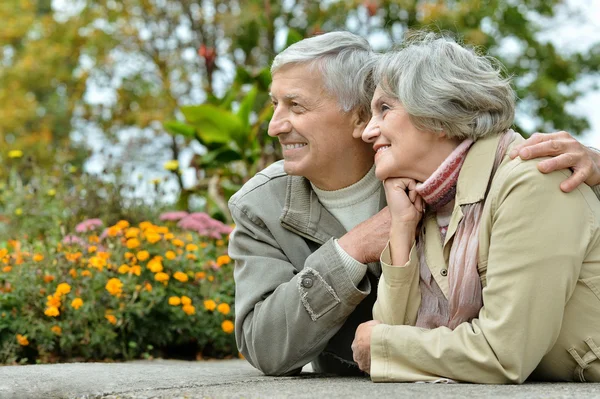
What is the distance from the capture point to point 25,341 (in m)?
4.15

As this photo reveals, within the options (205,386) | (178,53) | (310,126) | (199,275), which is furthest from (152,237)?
(178,53)

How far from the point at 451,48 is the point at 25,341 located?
8.64ft

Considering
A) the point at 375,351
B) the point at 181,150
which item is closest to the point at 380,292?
the point at 375,351

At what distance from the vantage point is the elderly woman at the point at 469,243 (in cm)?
233

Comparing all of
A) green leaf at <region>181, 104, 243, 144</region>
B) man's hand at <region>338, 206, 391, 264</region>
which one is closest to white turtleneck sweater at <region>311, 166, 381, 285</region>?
man's hand at <region>338, 206, 391, 264</region>

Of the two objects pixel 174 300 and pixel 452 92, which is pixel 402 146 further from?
pixel 174 300

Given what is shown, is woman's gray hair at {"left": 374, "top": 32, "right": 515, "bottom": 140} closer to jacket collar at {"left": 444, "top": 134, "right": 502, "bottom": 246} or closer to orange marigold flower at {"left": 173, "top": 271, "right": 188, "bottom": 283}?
jacket collar at {"left": 444, "top": 134, "right": 502, "bottom": 246}

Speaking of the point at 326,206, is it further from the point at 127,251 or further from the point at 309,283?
the point at 127,251

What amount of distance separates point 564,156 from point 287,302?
102 cm

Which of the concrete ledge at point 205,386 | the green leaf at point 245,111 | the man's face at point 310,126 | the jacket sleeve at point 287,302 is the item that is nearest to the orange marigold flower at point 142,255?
the concrete ledge at point 205,386

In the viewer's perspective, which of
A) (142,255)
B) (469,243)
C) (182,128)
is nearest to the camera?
(469,243)

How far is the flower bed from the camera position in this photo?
4258 mm

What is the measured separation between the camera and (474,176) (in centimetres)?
254

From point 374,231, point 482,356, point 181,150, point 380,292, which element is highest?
point 181,150
